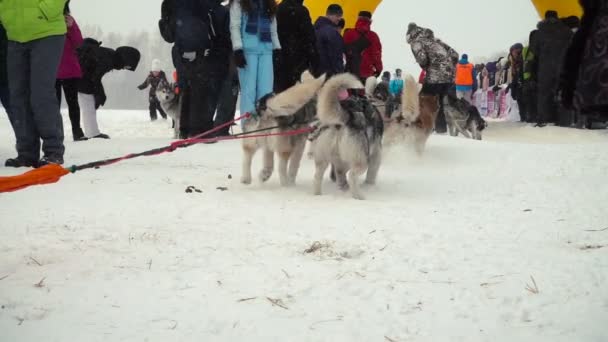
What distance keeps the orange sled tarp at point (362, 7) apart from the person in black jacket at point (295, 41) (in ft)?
17.5

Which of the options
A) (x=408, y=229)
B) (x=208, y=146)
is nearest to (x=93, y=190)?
(x=408, y=229)

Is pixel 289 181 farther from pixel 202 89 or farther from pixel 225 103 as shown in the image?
pixel 225 103

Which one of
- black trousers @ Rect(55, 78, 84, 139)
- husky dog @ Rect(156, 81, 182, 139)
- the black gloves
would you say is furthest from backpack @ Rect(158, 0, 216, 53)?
husky dog @ Rect(156, 81, 182, 139)

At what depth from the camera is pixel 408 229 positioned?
3014 millimetres

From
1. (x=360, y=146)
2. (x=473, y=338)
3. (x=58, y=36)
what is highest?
(x=58, y=36)

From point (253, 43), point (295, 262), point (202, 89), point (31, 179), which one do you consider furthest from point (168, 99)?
point (31, 179)

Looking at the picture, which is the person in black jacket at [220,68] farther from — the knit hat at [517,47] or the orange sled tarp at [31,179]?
the knit hat at [517,47]

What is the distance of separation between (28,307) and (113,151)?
4.21 m

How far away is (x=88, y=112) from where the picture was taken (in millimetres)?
7781

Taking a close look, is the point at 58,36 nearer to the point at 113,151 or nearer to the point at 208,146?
the point at 113,151

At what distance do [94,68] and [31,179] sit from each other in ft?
20.3

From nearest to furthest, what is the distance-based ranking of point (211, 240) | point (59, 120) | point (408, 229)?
point (211, 240)
point (408, 229)
point (59, 120)

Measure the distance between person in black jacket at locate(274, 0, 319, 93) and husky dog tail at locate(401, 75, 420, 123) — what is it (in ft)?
3.30

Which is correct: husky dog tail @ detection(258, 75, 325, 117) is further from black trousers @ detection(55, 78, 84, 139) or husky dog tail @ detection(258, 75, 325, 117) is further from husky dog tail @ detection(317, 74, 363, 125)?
black trousers @ detection(55, 78, 84, 139)
